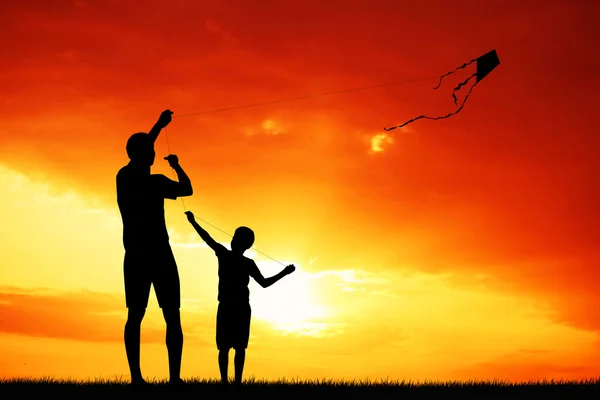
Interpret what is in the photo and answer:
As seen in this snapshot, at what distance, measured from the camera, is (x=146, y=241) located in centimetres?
1091

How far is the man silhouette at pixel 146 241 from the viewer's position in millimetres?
10914

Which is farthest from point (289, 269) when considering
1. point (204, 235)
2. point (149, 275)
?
point (149, 275)

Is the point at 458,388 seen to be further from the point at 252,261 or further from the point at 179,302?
the point at 179,302

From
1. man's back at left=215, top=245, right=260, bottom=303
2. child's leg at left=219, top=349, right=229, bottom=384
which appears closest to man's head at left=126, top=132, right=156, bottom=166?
man's back at left=215, top=245, right=260, bottom=303

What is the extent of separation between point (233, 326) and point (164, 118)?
374cm

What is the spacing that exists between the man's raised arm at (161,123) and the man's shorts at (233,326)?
3.35 metres

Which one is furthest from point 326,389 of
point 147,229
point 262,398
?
point 147,229

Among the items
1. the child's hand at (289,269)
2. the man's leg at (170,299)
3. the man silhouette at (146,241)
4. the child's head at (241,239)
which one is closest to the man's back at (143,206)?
the man silhouette at (146,241)

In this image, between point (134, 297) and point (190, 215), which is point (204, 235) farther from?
point (134, 297)

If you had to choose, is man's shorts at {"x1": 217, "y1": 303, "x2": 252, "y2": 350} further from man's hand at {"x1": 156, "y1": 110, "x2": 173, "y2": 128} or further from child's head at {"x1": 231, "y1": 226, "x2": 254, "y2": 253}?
man's hand at {"x1": 156, "y1": 110, "x2": 173, "y2": 128}

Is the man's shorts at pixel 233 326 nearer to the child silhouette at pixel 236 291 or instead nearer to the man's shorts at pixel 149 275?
the child silhouette at pixel 236 291

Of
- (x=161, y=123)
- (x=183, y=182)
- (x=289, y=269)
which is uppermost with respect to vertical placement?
(x=161, y=123)

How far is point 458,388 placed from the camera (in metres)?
13.5

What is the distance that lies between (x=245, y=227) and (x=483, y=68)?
5759 mm
